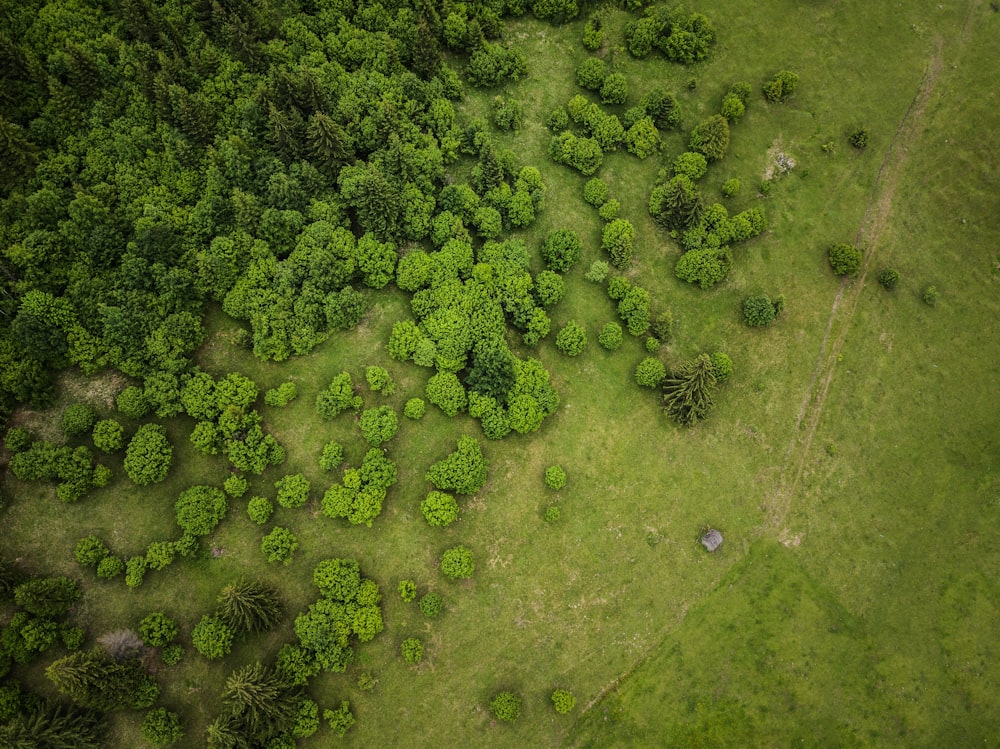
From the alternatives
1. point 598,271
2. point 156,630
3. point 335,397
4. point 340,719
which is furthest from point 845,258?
point 156,630

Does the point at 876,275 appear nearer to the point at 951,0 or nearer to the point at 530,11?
the point at 951,0

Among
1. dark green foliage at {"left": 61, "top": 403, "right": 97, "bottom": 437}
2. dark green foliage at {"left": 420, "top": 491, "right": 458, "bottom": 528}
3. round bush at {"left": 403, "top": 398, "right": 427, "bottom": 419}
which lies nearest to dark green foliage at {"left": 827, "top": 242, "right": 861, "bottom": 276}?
round bush at {"left": 403, "top": 398, "right": 427, "bottom": 419}

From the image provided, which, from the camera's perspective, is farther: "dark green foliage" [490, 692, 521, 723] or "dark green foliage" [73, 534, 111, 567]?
"dark green foliage" [490, 692, 521, 723]

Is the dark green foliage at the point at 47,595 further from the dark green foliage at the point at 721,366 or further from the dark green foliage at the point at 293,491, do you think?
the dark green foliage at the point at 721,366

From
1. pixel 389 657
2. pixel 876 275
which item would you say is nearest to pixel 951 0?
pixel 876 275

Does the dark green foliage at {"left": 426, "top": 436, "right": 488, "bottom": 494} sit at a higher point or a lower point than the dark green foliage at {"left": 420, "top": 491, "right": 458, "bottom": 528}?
higher

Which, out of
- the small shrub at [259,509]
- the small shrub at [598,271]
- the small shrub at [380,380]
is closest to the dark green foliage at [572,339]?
the small shrub at [598,271]

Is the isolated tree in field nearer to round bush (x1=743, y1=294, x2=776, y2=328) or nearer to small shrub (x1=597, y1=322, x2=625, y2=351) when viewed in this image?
small shrub (x1=597, y1=322, x2=625, y2=351)
